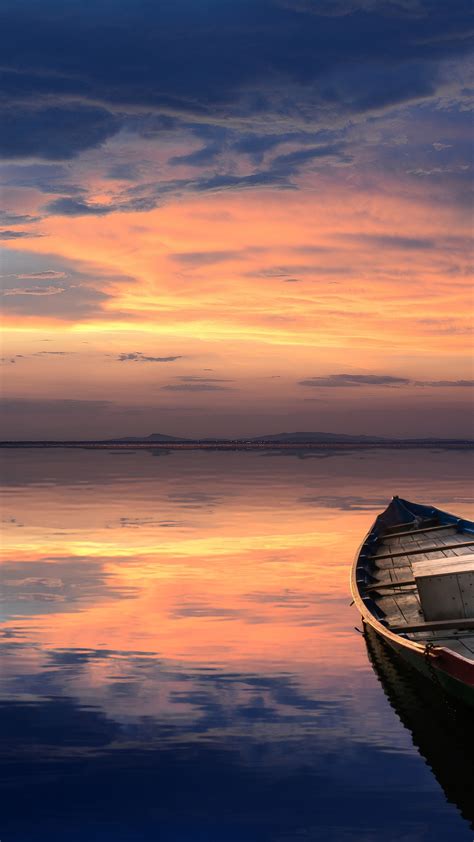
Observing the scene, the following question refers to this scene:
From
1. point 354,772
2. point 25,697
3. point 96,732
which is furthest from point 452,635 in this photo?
point 25,697

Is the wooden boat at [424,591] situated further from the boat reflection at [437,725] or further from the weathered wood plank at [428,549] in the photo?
the boat reflection at [437,725]

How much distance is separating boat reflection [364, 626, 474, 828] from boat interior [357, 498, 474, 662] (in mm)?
1116

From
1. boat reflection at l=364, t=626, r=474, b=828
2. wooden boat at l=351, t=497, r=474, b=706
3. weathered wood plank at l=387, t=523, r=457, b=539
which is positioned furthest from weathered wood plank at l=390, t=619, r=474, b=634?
weathered wood plank at l=387, t=523, r=457, b=539

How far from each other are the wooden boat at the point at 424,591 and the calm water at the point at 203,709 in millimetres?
1230

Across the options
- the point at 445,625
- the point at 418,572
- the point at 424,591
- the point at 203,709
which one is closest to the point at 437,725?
the point at 445,625

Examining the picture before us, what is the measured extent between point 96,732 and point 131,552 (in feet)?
77.4

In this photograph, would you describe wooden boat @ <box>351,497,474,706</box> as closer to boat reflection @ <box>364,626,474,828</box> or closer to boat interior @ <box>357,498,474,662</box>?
boat interior @ <box>357,498,474,662</box>

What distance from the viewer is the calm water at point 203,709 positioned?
14508 mm

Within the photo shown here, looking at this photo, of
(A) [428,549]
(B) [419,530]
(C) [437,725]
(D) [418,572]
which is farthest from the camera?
(B) [419,530]

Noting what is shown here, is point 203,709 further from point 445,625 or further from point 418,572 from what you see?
point 418,572

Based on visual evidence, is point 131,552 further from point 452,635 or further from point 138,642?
point 452,635

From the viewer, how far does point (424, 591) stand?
69.1 ft

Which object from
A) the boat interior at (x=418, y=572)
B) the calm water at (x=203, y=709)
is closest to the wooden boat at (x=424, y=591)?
the boat interior at (x=418, y=572)

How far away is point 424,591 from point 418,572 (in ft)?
2.54
